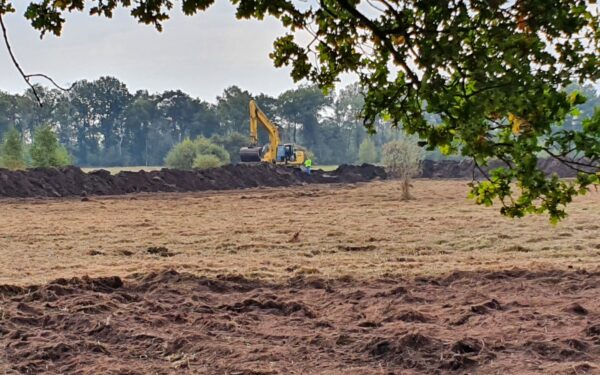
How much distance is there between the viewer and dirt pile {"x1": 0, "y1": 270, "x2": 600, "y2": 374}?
14.6ft

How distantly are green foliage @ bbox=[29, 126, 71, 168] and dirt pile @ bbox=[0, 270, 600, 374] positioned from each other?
79.9 feet

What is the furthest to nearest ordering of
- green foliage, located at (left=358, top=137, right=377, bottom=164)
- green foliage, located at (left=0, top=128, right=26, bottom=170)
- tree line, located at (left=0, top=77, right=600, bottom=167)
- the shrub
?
tree line, located at (left=0, top=77, right=600, bottom=167) → green foliage, located at (left=358, top=137, right=377, bottom=164) → the shrub → green foliage, located at (left=0, top=128, right=26, bottom=170)

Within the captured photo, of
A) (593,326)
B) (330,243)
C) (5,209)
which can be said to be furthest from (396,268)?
(5,209)

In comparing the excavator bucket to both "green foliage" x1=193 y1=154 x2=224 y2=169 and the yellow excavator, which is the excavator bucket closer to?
the yellow excavator

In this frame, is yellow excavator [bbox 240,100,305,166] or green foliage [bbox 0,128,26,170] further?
yellow excavator [bbox 240,100,305,166]

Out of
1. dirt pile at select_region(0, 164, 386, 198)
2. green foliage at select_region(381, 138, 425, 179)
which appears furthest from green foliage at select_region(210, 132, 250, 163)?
green foliage at select_region(381, 138, 425, 179)

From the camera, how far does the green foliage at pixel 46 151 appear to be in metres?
29.6

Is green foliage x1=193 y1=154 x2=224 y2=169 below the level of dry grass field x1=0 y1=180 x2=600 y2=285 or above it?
above

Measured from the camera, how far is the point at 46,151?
29.9m

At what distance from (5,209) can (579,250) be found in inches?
621

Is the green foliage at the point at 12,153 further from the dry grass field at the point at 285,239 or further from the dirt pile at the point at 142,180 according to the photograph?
the dry grass field at the point at 285,239

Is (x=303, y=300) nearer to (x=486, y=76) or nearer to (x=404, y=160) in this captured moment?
(x=486, y=76)

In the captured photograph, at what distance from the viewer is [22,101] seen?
56938 millimetres

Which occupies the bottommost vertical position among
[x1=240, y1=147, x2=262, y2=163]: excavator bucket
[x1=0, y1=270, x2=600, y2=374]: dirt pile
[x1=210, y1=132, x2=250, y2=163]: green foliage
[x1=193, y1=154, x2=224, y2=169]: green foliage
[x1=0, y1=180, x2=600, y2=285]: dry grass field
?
[x1=0, y1=180, x2=600, y2=285]: dry grass field
